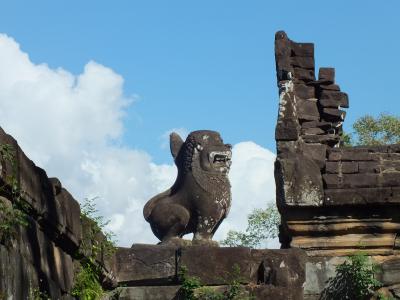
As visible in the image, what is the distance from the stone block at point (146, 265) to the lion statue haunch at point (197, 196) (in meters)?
0.44

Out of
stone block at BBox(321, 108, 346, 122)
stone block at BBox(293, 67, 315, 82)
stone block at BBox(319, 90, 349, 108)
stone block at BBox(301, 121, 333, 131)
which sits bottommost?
stone block at BBox(301, 121, 333, 131)

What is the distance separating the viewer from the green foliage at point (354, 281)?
29.4 ft

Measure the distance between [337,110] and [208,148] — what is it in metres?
1.45

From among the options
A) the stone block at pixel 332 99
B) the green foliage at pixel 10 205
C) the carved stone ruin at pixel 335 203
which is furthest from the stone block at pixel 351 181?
the green foliage at pixel 10 205

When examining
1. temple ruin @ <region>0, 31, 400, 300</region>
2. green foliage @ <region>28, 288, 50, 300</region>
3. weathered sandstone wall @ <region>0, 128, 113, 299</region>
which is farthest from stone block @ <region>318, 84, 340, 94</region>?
green foliage @ <region>28, 288, 50, 300</region>

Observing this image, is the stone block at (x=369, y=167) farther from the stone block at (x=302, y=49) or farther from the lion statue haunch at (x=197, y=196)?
the stone block at (x=302, y=49)

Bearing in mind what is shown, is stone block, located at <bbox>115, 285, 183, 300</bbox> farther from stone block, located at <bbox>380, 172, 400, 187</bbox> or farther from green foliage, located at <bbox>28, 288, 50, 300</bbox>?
green foliage, located at <bbox>28, 288, 50, 300</bbox>

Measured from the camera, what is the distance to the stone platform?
9039mm

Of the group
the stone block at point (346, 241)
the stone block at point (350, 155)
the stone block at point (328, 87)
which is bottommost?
the stone block at point (346, 241)

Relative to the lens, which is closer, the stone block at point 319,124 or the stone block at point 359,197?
the stone block at point 359,197

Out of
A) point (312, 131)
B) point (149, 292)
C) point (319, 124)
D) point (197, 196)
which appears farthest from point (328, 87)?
point (149, 292)

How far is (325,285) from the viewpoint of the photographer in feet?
30.1

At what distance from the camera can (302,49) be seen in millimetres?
10742

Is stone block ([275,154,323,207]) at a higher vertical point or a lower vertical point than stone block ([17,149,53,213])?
higher
